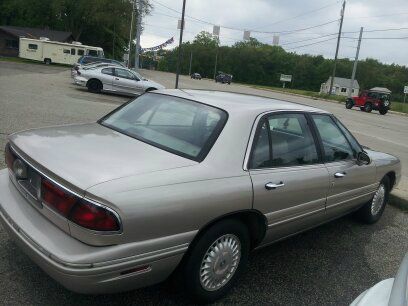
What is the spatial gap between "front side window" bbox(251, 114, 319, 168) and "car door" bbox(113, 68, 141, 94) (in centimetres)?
1565

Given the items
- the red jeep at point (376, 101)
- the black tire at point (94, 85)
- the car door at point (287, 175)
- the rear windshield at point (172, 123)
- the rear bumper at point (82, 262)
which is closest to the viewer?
the rear bumper at point (82, 262)

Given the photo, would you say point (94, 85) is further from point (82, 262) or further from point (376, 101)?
point (376, 101)

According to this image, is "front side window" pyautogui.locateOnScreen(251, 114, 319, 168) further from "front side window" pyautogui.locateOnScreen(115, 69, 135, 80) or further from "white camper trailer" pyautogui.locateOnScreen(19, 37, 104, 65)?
"white camper trailer" pyautogui.locateOnScreen(19, 37, 104, 65)

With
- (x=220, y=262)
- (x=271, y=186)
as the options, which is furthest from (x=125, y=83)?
(x=220, y=262)

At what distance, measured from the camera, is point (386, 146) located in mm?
13367

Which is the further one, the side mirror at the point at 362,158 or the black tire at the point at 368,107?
the black tire at the point at 368,107

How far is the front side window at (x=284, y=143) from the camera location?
3.40 metres

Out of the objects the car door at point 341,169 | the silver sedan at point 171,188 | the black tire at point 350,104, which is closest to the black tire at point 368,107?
the black tire at point 350,104

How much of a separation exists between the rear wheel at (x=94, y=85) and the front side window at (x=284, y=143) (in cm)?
1626

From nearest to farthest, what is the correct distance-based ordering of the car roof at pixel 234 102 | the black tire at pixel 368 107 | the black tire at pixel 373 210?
the car roof at pixel 234 102
the black tire at pixel 373 210
the black tire at pixel 368 107

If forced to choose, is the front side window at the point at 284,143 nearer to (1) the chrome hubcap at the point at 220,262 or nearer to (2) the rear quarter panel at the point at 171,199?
(2) the rear quarter panel at the point at 171,199

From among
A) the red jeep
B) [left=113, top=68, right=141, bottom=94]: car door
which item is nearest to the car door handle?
[left=113, top=68, right=141, bottom=94]: car door

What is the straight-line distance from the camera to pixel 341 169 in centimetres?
419

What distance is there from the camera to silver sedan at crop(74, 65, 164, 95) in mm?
18859
